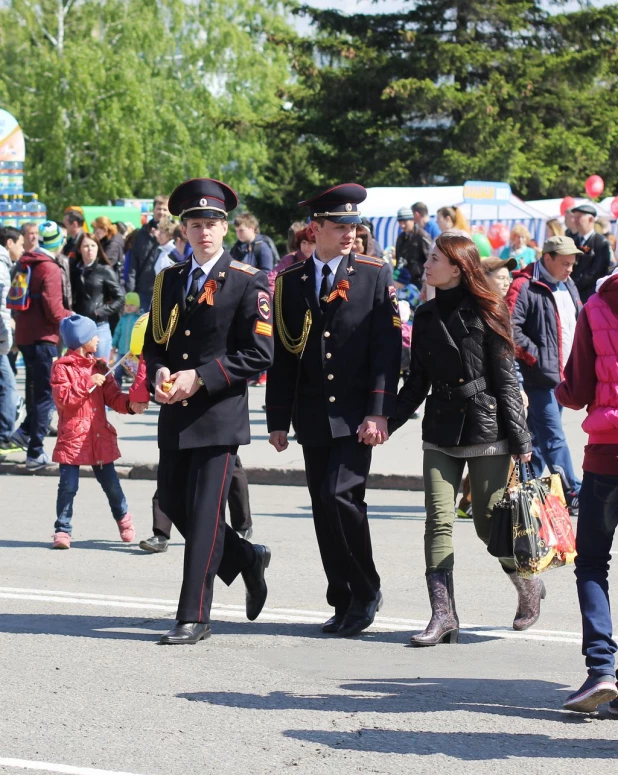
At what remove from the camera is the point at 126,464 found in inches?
481

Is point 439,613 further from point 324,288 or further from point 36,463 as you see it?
point 36,463

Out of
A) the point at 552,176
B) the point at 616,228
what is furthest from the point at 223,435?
the point at 552,176

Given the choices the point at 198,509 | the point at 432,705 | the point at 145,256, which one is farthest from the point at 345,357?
the point at 145,256

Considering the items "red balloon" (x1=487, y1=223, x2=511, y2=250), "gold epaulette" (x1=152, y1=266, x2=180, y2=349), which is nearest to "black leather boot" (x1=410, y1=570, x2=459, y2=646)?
"gold epaulette" (x1=152, y1=266, x2=180, y2=349)

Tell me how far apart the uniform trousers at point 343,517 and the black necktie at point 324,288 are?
0.62 meters

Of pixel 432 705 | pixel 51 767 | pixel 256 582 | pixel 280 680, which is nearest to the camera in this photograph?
pixel 51 767

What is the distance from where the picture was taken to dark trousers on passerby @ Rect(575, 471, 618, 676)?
501cm

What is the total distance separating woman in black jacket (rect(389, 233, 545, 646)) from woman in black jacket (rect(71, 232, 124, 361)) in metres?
7.84

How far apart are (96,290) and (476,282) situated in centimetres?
812

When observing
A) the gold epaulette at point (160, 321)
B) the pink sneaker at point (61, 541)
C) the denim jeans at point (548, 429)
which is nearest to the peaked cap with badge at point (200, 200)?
the gold epaulette at point (160, 321)

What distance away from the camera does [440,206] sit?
27.0 metres

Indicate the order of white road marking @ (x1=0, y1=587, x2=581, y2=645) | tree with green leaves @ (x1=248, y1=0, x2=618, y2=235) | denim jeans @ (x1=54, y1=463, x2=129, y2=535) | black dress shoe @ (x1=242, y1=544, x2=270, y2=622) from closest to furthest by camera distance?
white road marking @ (x1=0, y1=587, x2=581, y2=645) < black dress shoe @ (x1=242, y1=544, x2=270, y2=622) < denim jeans @ (x1=54, y1=463, x2=129, y2=535) < tree with green leaves @ (x1=248, y1=0, x2=618, y2=235)

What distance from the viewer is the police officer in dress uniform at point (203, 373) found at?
6.26 m

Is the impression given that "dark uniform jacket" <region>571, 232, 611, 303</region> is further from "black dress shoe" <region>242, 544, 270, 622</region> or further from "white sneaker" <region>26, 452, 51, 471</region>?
"black dress shoe" <region>242, 544, 270, 622</region>
